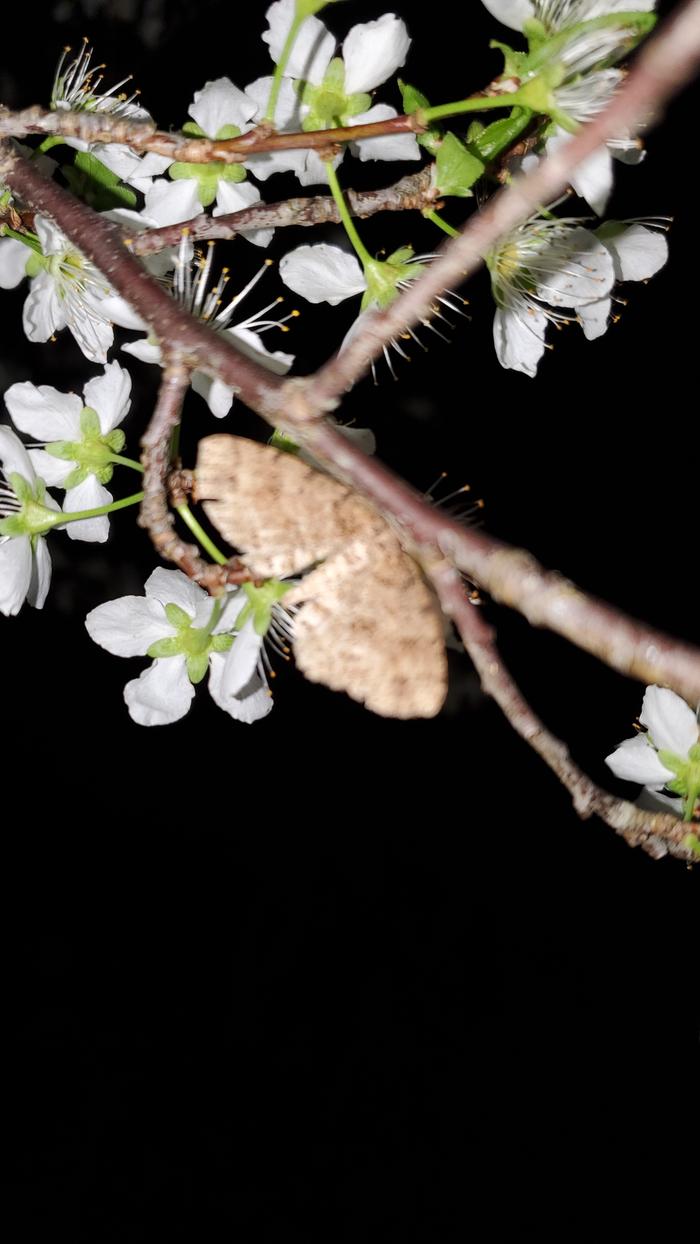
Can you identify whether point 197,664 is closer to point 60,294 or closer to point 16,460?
point 16,460

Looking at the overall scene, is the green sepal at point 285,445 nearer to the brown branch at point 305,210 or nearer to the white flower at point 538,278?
the brown branch at point 305,210

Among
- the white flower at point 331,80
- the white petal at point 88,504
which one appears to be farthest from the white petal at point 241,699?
the white flower at point 331,80

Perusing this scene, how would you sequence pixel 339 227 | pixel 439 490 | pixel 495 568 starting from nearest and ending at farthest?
pixel 495 568
pixel 339 227
pixel 439 490

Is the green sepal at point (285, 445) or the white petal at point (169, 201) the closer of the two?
the green sepal at point (285, 445)

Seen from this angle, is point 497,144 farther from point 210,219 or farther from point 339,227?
point 339,227

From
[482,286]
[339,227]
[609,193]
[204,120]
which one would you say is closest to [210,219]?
[204,120]

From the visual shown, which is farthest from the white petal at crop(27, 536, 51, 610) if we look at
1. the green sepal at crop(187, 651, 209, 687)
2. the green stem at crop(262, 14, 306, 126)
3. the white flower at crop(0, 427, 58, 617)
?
the green stem at crop(262, 14, 306, 126)
